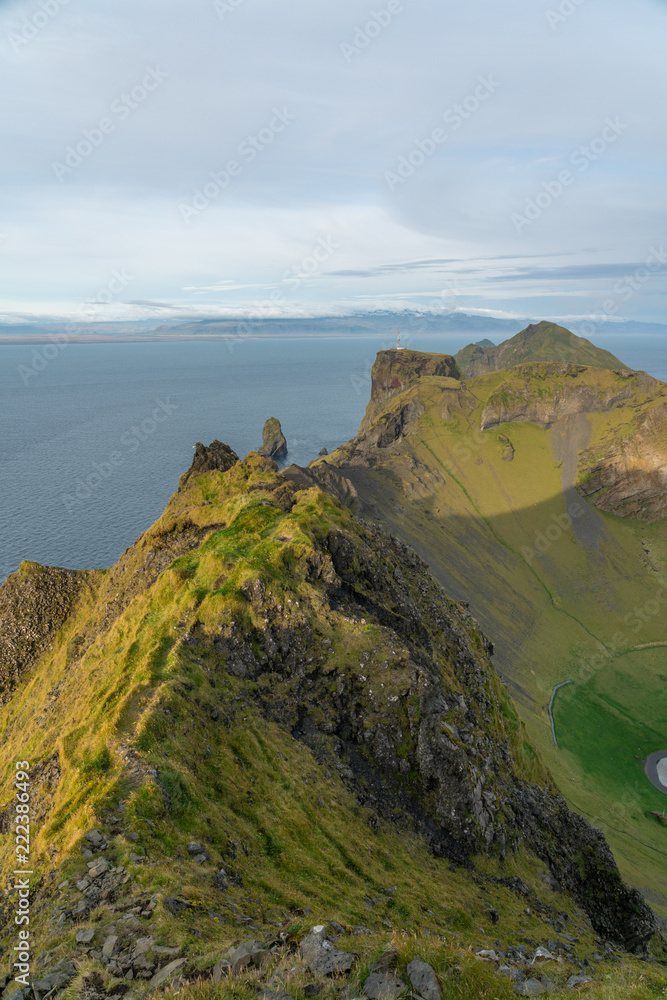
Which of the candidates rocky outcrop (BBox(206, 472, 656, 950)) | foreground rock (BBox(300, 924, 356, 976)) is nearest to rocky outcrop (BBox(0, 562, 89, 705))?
rocky outcrop (BBox(206, 472, 656, 950))

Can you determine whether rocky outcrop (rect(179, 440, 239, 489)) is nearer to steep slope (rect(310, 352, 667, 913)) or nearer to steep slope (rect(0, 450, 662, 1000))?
steep slope (rect(0, 450, 662, 1000))

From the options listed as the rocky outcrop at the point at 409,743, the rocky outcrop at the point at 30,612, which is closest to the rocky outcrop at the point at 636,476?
the rocky outcrop at the point at 409,743

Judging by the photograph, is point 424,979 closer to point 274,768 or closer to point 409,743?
point 274,768

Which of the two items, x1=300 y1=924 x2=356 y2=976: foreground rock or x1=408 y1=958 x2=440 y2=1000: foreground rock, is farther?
x1=300 y1=924 x2=356 y2=976: foreground rock

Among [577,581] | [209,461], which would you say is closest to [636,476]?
[577,581]

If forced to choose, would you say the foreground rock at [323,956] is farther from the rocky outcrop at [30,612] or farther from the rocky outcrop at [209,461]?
the rocky outcrop at [209,461]
